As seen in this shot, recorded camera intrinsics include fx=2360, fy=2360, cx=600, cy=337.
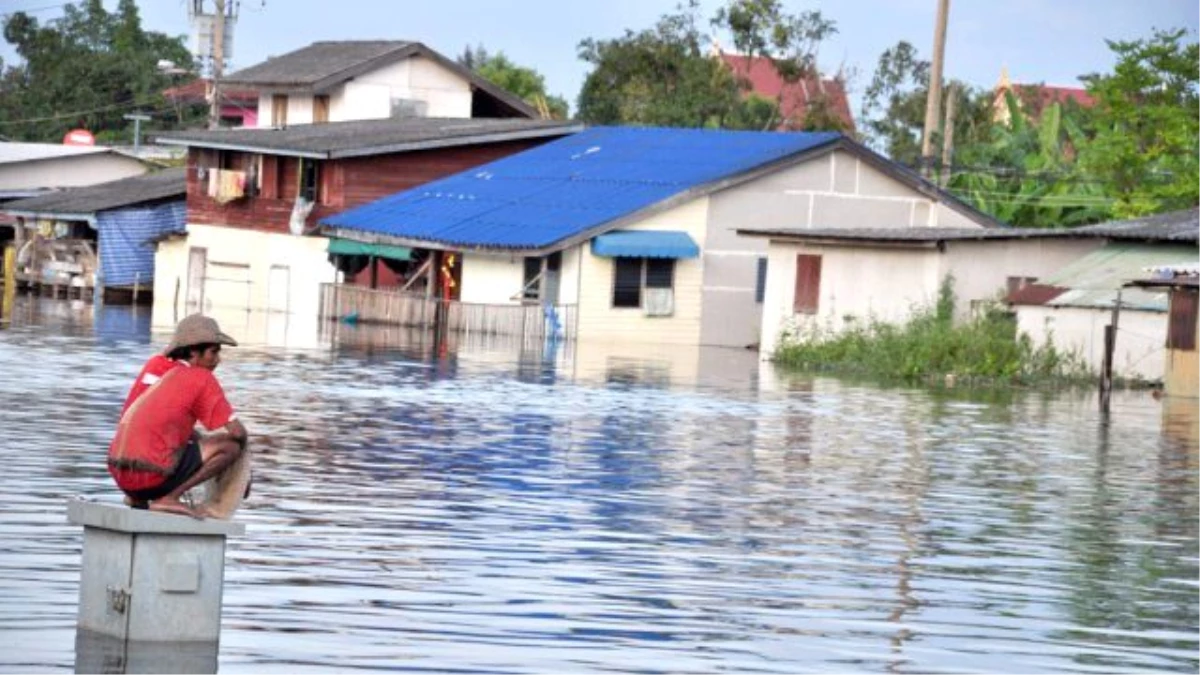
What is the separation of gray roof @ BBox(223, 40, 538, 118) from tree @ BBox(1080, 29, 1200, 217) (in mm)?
21495

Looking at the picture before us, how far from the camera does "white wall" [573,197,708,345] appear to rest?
165 ft

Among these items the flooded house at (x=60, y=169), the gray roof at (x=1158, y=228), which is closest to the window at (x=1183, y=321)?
the gray roof at (x=1158, y=228)

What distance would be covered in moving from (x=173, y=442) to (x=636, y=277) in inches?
1568

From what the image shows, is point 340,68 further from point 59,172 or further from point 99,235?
point 59,172

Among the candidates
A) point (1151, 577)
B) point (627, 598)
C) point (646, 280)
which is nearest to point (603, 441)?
point (1151, 577)

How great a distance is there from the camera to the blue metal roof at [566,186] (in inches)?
1986

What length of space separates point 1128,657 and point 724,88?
64472 mm

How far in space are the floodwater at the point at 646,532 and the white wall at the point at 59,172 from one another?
151ft

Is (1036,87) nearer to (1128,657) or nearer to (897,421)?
(897,421)

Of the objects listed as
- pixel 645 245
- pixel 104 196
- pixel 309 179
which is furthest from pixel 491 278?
pixel 104 196

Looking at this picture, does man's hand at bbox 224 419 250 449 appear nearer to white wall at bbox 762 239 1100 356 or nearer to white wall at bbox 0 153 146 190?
white wall at bbox 762 239 1100 356

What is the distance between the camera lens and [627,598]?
13102mm

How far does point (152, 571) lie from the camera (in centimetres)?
1052

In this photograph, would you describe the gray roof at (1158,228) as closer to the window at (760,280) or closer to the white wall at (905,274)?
the white wall at (905,274)
